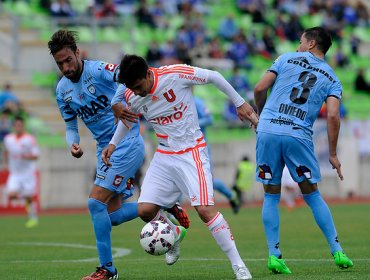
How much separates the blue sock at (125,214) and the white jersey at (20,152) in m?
11.4

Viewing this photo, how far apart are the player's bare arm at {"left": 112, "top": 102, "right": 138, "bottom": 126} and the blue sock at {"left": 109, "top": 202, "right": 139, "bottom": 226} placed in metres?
1.11

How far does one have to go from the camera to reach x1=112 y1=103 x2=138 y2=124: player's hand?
959 cm

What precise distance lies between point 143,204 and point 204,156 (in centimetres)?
80

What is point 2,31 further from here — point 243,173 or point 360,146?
point 360,146

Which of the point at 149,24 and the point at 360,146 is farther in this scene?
the point at 149,24

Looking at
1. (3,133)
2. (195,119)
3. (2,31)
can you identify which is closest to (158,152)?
(195,119)

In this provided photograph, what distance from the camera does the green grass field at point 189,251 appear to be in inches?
401

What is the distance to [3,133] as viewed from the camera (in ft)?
80.3

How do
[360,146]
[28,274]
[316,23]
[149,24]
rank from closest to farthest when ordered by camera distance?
1. [28,274]
2. [360,146]
3. [149,24]
4. [316,23]

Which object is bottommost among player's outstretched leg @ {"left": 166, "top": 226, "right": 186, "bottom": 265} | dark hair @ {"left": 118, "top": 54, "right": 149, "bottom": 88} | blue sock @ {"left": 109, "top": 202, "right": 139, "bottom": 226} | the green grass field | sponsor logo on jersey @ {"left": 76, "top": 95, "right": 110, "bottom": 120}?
the green grass field

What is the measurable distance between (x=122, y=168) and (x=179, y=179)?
0.88m

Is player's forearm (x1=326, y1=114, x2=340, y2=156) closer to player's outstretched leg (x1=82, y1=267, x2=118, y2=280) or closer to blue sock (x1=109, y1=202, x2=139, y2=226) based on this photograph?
blue sock (x1=109, y1=202, x2=139, y2=226)

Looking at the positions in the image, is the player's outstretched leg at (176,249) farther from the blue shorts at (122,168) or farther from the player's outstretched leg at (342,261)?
the player's outstretched leg at (342,261)

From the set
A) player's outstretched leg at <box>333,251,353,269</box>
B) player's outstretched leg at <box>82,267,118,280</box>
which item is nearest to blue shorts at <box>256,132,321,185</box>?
player's outstretched leg at <box>333,251,353,269</box>
